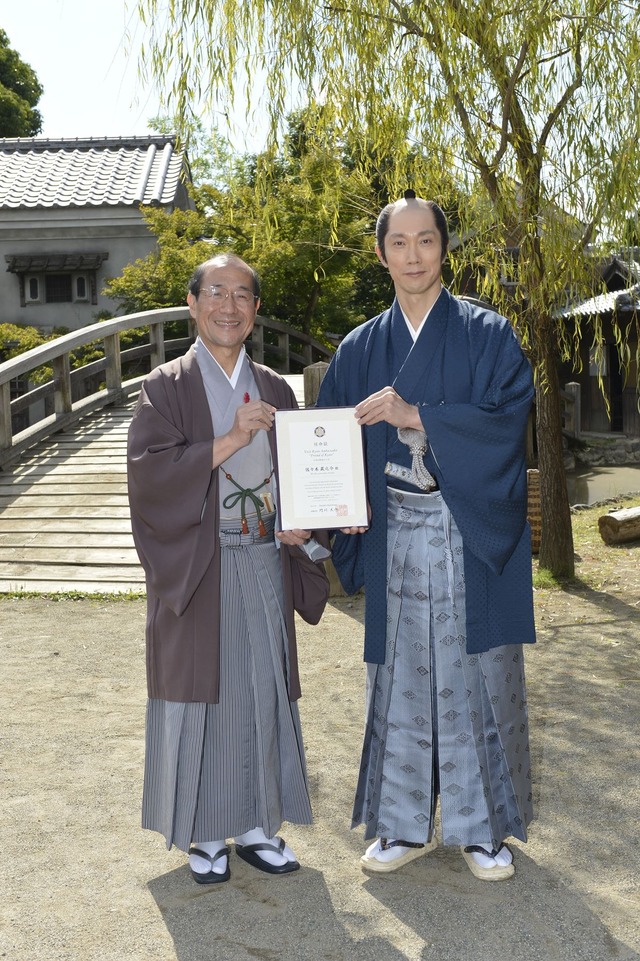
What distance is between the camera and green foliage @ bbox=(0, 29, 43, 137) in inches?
1037

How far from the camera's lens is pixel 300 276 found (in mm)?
14633

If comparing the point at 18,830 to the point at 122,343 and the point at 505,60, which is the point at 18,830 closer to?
the point at 505,60

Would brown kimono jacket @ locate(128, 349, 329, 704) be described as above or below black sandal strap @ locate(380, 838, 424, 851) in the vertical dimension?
above

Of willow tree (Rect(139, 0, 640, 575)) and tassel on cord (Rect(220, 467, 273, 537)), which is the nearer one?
tassel on cord (Rect(220, 467, 273, 537))

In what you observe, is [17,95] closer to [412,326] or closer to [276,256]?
[276,256]

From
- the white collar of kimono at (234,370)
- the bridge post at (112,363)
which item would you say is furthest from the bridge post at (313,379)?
the bridge post at (112,363)

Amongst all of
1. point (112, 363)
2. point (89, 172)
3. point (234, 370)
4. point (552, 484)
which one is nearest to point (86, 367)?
point (112, 363)

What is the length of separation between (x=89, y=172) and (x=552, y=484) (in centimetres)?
1475

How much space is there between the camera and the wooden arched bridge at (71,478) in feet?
24.5

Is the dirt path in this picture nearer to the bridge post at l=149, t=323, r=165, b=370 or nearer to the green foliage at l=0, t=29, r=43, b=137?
the bridge post at l=149, t=323, r=165, b=370

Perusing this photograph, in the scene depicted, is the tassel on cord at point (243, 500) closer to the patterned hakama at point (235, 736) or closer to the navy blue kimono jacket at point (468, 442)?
the patterned hakama at point (235, 736)

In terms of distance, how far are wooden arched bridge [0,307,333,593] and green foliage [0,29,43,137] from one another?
673 inches

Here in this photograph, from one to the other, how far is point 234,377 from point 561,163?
3.50 meters

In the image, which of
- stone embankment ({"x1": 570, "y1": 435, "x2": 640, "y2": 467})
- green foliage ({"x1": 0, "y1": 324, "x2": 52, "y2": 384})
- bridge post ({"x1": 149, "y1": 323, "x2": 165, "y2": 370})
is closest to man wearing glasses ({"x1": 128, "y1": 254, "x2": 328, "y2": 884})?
bridge post ({"x1": 149, "y1": 323, "x2": 165, "y2": 370})
